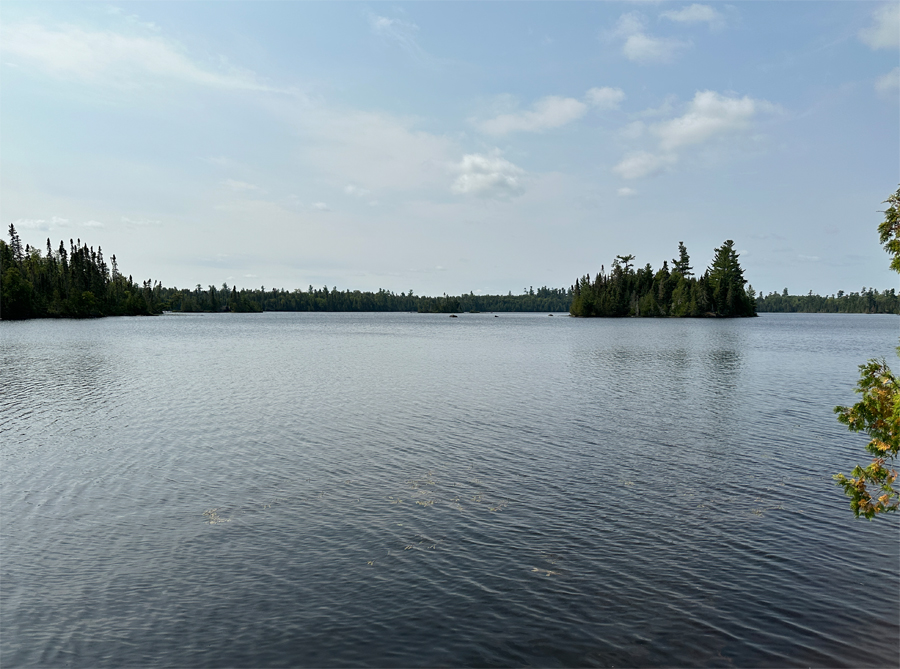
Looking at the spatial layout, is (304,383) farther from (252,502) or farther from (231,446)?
(252,502)

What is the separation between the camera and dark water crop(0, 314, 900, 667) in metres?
11.1

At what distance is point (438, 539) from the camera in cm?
1576

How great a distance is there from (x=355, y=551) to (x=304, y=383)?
34.3 meters

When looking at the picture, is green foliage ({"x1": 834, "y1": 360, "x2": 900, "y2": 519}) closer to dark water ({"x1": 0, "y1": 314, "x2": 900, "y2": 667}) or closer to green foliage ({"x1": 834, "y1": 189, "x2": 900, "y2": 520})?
green foliage ({"x1": 834, "y1": 189, "x2": 900, "y2": 520})

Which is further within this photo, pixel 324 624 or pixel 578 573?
pixel 578 573

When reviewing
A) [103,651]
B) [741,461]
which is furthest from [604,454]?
[103,651]

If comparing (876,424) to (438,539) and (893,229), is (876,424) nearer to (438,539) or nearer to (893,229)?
(893,229)

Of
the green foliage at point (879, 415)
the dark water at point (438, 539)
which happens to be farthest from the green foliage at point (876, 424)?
the dark water at point (438, 539)

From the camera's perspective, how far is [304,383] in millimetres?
47781

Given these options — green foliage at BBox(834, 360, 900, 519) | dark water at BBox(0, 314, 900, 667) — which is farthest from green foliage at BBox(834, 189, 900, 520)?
dark water at BBox(0, 314, 900, 667)

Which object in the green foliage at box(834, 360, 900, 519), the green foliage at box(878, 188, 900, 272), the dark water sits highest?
the green foliage at box(878, 188, 900, 272)

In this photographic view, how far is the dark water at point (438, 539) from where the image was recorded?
11.1 meters

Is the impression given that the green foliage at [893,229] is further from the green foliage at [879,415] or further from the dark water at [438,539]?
the dark water at [438,539]

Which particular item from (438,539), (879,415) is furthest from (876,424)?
(438,539)
